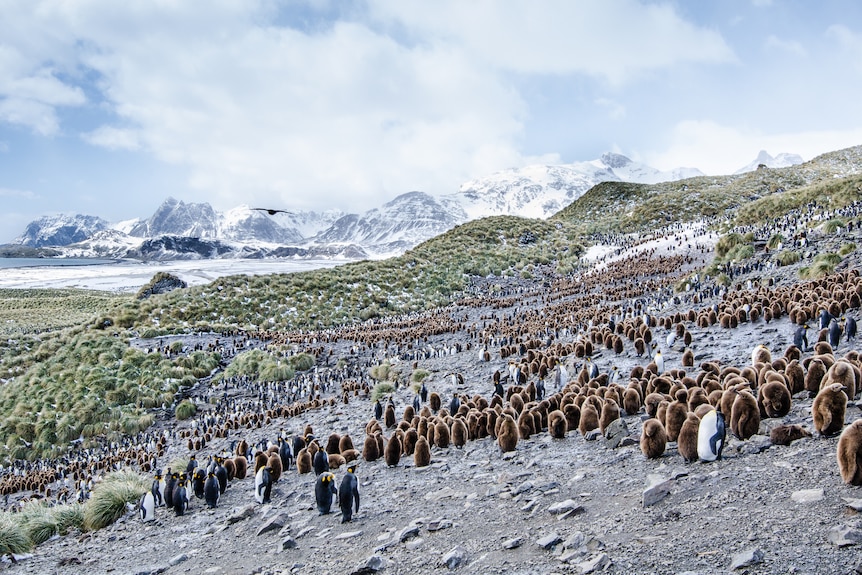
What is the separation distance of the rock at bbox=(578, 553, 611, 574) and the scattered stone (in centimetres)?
169

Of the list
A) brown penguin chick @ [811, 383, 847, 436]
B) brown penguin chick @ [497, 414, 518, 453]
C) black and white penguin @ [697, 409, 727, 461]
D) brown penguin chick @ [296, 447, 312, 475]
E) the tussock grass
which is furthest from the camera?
brown penguin chick @ [296, 447, 312, 475]

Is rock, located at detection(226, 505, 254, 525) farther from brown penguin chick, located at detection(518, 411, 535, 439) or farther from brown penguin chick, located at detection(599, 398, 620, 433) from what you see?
brown penguin chick, located at detection(599, 398, 620, 433)

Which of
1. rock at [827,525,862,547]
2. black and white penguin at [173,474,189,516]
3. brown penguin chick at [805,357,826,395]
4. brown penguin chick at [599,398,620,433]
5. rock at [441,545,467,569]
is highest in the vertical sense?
brown penguin chick at [805,357,826,395]

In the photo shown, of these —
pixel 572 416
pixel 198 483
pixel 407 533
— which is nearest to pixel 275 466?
pixel 198 483

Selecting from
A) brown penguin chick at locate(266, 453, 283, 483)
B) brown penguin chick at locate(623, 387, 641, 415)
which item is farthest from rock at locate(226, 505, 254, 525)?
brown penguin chick at locate(623, 387, 641, 415)

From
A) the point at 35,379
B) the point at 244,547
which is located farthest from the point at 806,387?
the point at 35,379

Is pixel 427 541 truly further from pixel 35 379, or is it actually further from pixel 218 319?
pixel 218 319

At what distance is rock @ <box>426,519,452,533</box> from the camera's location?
196 inches

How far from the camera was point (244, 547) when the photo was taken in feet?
19.0

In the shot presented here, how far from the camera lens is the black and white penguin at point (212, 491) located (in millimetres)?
7613

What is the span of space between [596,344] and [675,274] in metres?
13.9

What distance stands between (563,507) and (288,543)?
2.86 meters

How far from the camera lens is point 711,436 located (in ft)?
15.6

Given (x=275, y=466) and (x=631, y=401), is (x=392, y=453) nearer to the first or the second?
(x=275, y=466)
